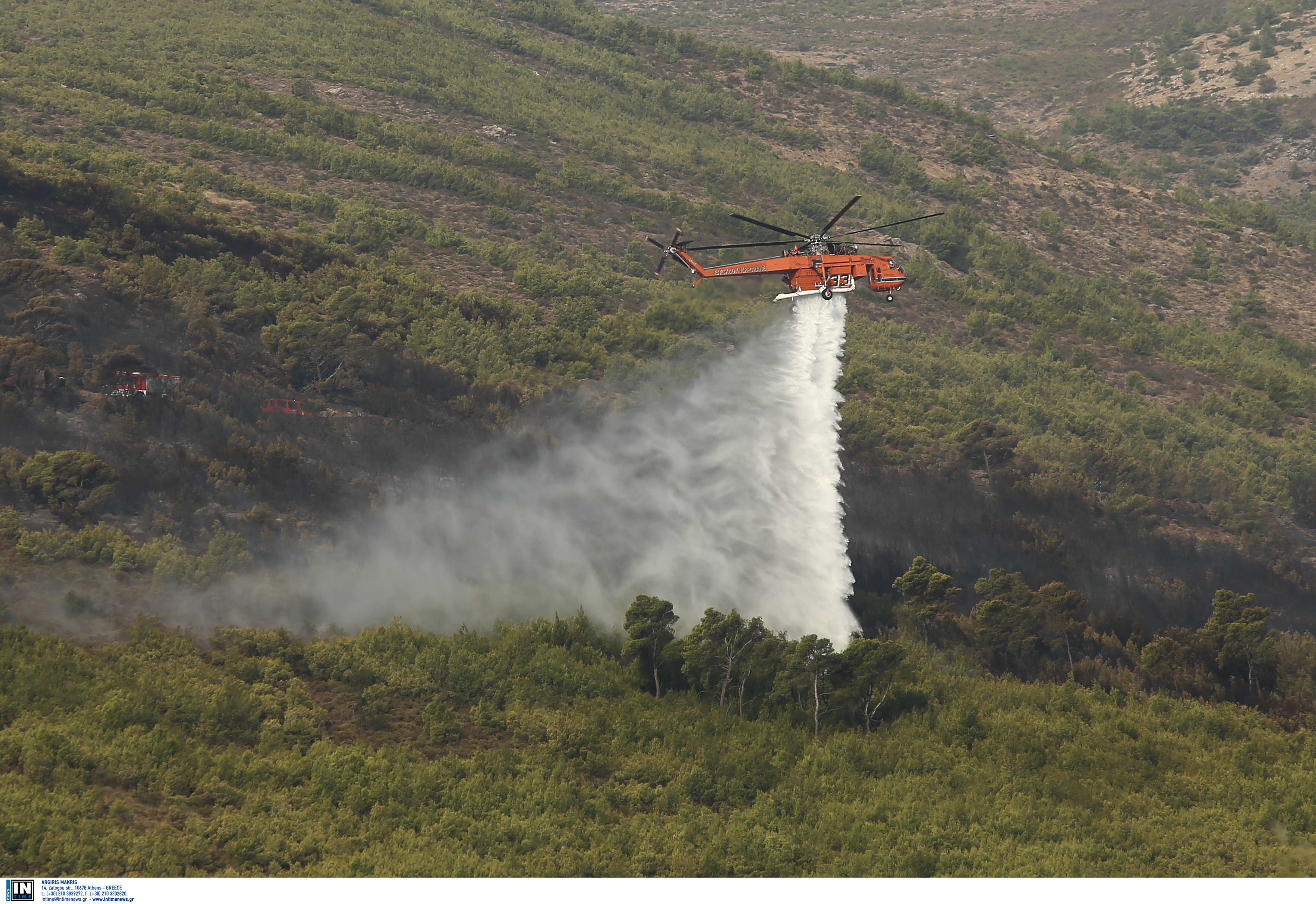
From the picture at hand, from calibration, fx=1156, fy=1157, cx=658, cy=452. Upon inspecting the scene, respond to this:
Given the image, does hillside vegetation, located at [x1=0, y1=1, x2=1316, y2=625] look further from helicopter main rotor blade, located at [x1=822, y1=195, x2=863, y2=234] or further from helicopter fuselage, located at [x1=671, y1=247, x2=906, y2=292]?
helicopter main rotor blade, located at [x1=822, y1=195, x2=863, y2=234]

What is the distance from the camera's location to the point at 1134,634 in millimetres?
59594

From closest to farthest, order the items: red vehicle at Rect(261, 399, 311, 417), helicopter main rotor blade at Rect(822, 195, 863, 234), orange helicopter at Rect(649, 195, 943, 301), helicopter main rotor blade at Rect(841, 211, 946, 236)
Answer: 1. helicopter main rotor blade at Rect(822, 195, 863, 234)
2. helicopter main rotor blade at Rect(841, 211, 946, 236)
3. orange helicopter at Rect(649, 195, 943, 301)
4. red vehicle at Rect(261, 399, 311, 417)

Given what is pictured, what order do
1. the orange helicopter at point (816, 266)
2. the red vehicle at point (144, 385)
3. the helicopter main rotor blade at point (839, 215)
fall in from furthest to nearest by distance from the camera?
the red vehicle at point (144, 385)
the orange helicopter at point (816, 266)
the helicopter main rotor blade at point (839, 215)

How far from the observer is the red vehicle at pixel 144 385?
61.5 meters

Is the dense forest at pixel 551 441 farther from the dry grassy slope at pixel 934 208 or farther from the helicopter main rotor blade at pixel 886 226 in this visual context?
the helicopter main rotor blade at pixel 886 226

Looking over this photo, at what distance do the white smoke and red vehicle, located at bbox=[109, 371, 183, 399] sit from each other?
1478cm

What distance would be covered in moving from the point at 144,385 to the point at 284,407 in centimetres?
779

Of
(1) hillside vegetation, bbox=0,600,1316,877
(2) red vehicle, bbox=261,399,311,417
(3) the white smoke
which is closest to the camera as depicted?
(1) hillside vegetation, bbox=0,600,1316,877

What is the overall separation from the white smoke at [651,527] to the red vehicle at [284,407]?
1165 centimetres

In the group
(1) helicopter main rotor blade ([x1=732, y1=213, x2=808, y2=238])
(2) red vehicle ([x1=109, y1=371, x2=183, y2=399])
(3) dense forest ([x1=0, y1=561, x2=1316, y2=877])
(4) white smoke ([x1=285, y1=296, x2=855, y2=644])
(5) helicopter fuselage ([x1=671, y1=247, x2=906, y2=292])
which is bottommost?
(3) dense forest ([x1=0, y1=561, x2=1316, y2=877])

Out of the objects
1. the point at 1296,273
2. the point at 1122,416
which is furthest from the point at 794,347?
the point at 1296,273

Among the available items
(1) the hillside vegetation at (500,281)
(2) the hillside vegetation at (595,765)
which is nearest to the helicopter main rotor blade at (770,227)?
(1) the hillside vegetation at (500,281)

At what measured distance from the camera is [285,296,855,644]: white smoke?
54.1 meters

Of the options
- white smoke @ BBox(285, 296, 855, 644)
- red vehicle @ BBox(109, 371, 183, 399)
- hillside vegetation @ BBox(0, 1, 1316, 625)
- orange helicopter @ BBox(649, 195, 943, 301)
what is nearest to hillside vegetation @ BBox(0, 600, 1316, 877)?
white smoke @ BBox(285, 296, 855, 644)
